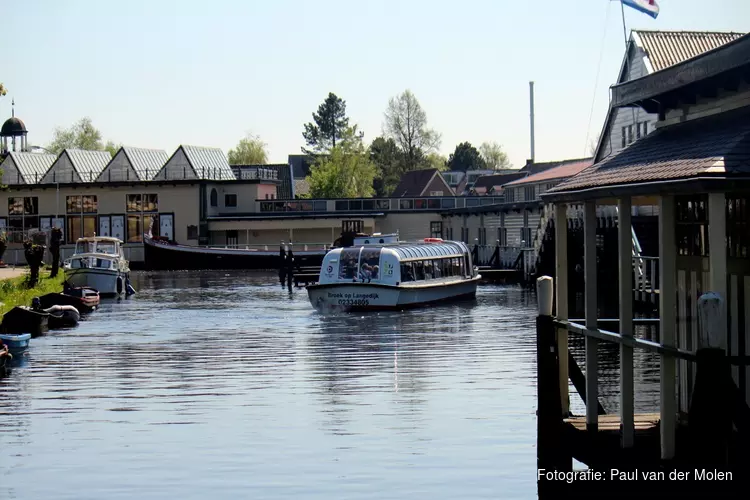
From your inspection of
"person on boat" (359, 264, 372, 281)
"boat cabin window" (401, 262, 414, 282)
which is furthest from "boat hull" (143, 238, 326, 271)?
"person on boat" (359, 264, 372, 281)

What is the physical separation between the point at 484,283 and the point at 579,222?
15.6 m

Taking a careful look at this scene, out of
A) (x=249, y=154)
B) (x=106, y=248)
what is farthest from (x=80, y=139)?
(x=106, y=248)

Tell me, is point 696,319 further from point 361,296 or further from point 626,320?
point 361,296

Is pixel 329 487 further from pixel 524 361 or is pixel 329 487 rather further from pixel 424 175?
pixel 424 175

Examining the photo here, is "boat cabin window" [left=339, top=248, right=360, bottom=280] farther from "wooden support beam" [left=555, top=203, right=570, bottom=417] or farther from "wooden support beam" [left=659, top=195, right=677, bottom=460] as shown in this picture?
"wooden support beam" [left=659, top=195, right=677, bottom=460]

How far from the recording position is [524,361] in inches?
1196

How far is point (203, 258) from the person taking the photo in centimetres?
9506

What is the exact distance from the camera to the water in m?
16.7

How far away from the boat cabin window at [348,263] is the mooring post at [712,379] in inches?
1496

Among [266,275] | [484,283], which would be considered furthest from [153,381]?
[266,275]

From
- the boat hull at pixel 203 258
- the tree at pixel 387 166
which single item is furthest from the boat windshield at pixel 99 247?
the tree at pixel 387 166

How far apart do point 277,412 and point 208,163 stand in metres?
85.8

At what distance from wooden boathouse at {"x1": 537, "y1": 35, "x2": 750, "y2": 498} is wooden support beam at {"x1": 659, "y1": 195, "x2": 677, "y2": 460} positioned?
0.01 meters

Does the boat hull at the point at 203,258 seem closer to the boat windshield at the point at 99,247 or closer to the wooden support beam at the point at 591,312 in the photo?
the boat windshield at the point at 99,247
